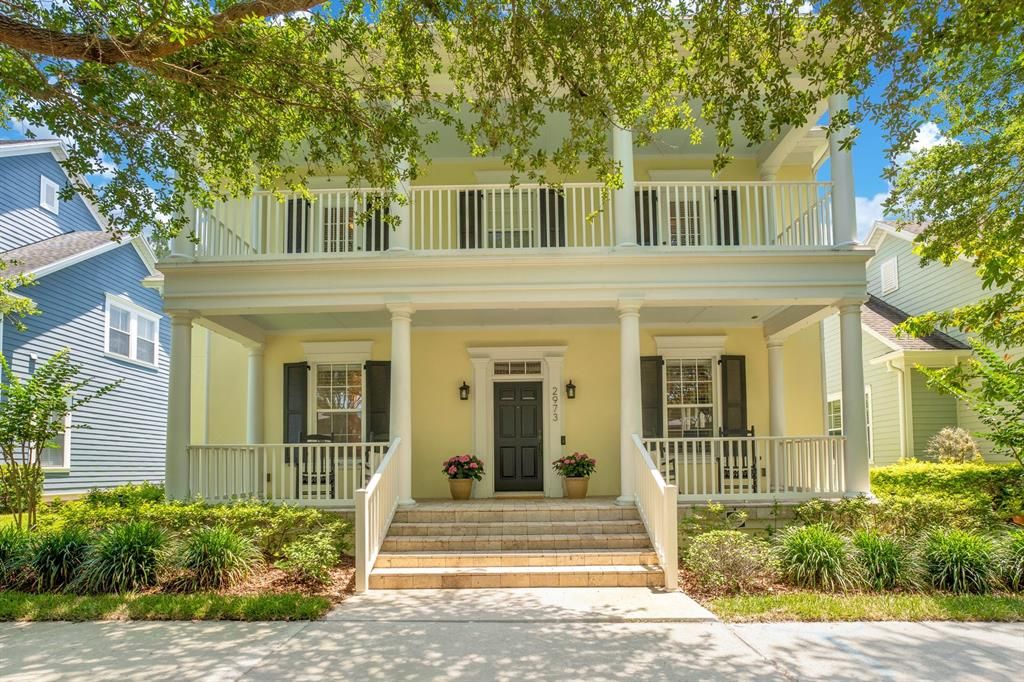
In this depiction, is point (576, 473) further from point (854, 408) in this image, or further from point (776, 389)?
point (854, 408)

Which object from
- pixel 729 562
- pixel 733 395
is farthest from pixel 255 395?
pixel 729 562

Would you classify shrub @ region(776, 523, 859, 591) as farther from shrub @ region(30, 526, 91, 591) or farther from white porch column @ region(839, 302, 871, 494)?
shrub @ region(30, 526, 91, 591)

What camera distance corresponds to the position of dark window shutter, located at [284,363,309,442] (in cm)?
1276

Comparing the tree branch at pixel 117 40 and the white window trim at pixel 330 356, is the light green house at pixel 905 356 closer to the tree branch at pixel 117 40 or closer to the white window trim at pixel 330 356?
the white window trim at pixel 330 356

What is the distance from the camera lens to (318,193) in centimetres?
1048

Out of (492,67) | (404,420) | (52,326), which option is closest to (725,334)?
(404,420)

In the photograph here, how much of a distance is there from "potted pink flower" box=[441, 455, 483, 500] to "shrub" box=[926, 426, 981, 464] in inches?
340

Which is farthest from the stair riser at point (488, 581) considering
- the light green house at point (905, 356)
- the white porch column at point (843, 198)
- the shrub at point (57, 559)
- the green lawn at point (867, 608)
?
the light green house at point (905, 356)

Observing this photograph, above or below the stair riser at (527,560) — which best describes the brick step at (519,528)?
above

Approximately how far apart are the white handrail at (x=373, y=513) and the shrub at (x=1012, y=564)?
659 centimetres

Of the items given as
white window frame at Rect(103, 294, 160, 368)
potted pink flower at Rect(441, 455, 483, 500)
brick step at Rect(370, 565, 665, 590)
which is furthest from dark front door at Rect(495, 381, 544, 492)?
white window frame at Rect(103, 294, 160, 368)

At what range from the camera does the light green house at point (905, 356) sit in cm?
1573

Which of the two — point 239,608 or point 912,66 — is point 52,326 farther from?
point 912,66

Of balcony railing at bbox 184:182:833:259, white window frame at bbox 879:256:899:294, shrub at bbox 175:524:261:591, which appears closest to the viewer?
shrub at bbox 175:524:261:591
